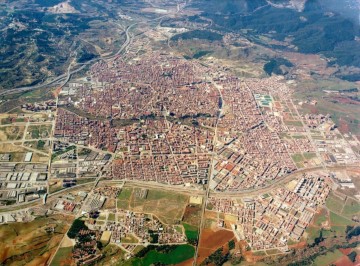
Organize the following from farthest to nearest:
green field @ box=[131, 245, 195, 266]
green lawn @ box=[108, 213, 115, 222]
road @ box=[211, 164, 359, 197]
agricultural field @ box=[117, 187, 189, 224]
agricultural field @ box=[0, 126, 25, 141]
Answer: agricultural field @ box=[0, 126, 25, 141] → road @ box=[211, 164, 359, 197] → agricultural field @ box=[117, 187, 189, 224] → green lawn @ box=[108, 213, 115, 222] → green field @ box=[131, 245, 195, 266]

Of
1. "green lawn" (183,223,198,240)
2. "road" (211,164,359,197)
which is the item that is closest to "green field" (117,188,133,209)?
"green lawn" (183,223,198,240)

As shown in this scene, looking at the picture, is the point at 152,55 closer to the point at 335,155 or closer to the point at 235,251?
the point at 335,155

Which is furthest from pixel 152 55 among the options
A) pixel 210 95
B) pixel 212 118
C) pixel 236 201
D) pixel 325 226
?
pixel 325 226

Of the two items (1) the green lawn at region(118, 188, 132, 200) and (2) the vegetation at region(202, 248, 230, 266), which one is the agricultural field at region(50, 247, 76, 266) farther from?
(2) the vegetation at region(202, 248, 230, 266)

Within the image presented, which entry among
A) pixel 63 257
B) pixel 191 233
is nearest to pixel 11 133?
pixel 63 257

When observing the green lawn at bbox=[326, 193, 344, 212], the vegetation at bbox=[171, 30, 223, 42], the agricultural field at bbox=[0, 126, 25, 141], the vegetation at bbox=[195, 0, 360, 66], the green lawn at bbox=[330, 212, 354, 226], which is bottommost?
the green lawn at bbox=[330, 212, 354, 226]

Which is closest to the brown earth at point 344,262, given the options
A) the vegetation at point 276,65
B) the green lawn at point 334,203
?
the green lawn at point 334,203
